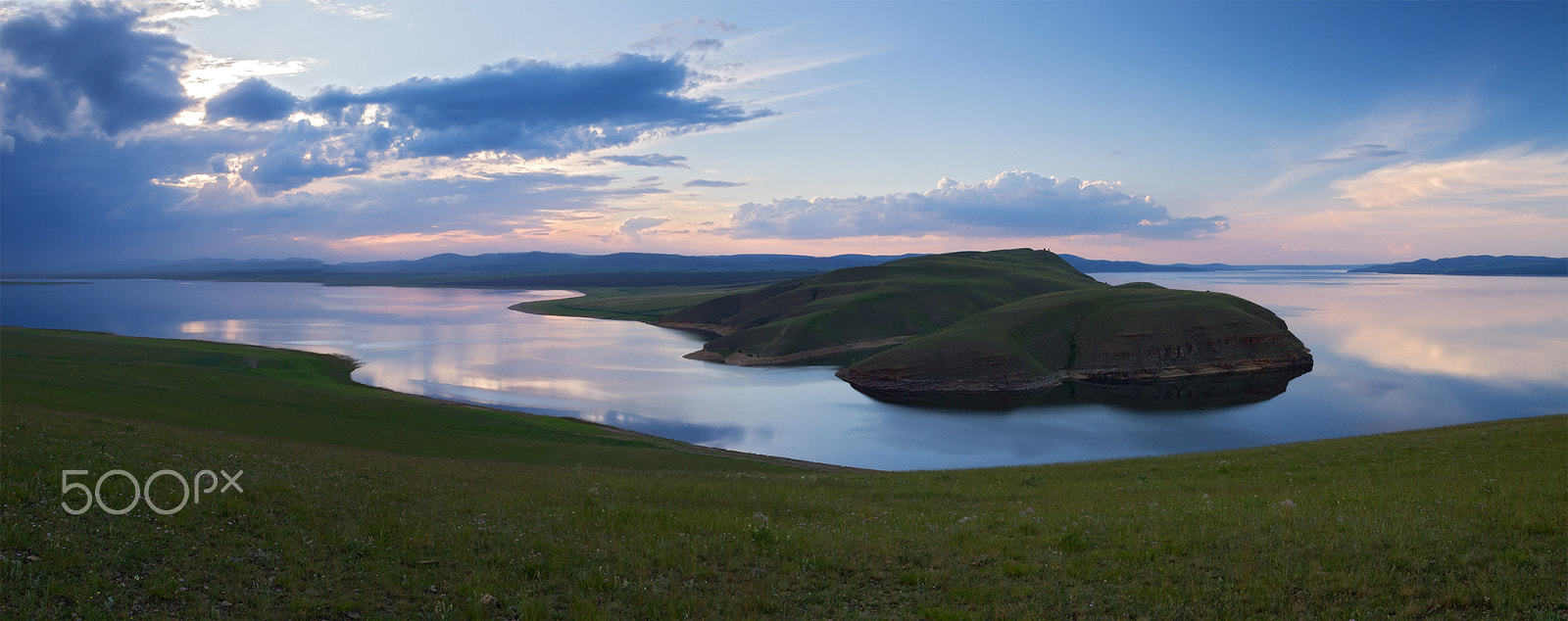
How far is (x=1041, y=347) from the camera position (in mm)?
103625

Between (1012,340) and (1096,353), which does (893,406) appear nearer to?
(1012,340)

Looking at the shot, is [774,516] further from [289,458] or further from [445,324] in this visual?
[445,324]

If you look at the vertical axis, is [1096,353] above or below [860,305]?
below

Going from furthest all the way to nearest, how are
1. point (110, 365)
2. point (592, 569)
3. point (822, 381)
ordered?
point (822, 381) < point (110, 365) < point (592, 569)

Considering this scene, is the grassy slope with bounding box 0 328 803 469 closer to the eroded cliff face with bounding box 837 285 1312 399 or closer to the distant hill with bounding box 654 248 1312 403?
the distant hill with bounding box 654 248 1312 403

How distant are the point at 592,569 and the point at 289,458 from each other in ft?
46.1

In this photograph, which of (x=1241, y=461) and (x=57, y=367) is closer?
(x=1241, y=461)

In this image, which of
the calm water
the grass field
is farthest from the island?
the grass field

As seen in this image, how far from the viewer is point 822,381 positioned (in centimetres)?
9650

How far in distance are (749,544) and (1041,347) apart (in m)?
96.5

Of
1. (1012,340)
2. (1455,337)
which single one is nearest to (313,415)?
(1012,340)

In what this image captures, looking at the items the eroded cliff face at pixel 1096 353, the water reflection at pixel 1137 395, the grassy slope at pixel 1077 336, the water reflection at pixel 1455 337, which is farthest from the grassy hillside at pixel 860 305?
the water reflection at pixel 1455 337

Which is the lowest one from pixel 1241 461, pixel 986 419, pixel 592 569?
pixel 986 419

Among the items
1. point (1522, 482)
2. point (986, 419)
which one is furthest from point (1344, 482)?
point (986, 419)
